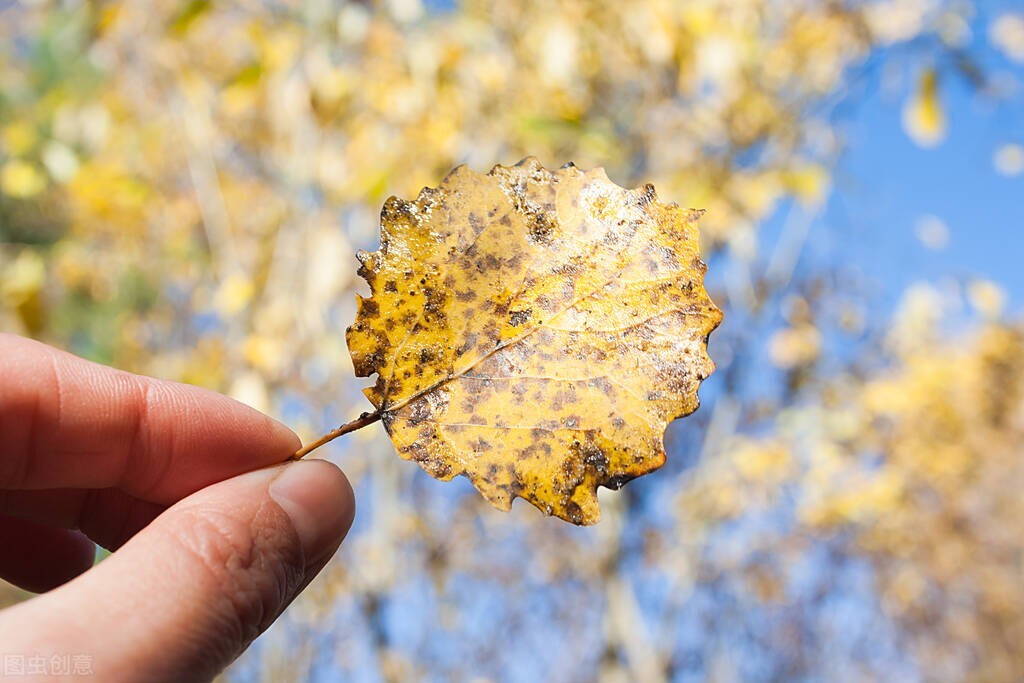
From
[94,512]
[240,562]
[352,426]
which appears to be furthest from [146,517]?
[352,426]

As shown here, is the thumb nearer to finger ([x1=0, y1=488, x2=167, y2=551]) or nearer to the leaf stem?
the leaf stem

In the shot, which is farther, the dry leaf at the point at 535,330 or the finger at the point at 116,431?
the finger at the point at 116,431

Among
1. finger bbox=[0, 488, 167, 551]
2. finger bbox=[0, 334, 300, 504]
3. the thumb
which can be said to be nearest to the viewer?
the thumb

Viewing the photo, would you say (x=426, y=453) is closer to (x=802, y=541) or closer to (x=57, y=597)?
(x=57, y=597)

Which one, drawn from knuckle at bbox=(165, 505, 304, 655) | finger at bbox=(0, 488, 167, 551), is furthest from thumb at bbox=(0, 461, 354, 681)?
finger at bbox=(0, 488, 167, 551)

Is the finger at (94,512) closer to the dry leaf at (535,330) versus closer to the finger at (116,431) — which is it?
the finger at (116,431)

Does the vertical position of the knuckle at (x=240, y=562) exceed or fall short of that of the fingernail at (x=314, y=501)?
it falls short

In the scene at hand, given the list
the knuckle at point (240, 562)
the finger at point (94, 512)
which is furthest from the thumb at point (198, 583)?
the finger at point (94, 512)
